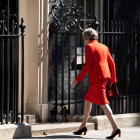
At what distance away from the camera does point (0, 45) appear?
7254 mm

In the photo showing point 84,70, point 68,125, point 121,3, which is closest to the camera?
point 84,70

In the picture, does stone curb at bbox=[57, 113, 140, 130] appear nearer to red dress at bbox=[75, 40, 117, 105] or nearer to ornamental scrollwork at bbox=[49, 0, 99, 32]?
red dress at bbox=[75, 40, 117, 105]

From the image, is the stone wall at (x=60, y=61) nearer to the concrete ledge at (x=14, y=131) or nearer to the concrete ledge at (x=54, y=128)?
Result: the concrete ledge at (x=54, y=128)

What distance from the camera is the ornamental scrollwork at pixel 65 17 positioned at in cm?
848

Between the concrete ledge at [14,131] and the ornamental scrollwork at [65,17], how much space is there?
6.99 feet

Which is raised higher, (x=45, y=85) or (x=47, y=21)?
(x=47, y=21)

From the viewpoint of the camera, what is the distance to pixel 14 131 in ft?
23.2

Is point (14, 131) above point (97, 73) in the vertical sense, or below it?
below

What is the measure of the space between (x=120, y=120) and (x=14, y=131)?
7.64 feet

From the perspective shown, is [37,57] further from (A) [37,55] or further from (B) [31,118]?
(B) [31,118]

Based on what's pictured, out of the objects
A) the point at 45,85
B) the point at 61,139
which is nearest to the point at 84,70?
the point at 61,139

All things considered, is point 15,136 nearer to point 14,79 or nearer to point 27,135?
point 27,135

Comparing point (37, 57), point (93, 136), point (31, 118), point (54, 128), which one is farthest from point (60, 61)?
point (93, 136)

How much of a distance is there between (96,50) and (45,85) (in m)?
1.89
